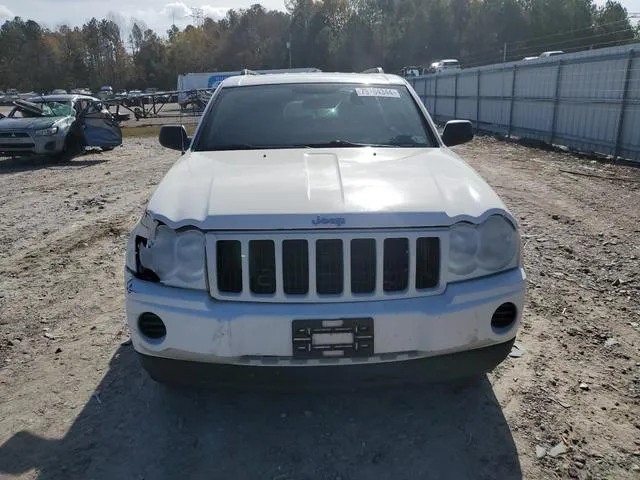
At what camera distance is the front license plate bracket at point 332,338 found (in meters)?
2.38

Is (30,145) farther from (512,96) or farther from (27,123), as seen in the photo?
(512,96)

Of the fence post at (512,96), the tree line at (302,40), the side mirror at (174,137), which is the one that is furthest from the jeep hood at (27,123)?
the tree line at (302,40)

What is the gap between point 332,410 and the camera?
115 inches

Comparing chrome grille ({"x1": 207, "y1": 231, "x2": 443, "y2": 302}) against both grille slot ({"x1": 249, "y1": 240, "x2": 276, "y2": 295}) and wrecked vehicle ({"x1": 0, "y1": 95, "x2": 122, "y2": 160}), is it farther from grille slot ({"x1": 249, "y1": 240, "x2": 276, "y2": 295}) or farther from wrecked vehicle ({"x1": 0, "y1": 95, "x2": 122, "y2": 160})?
wrecked vehicle ({"x1": 0, "y1": 95, "x2": 122, "y2": 160})

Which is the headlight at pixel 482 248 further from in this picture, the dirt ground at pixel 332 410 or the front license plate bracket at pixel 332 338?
the dirt ground at pixel 332 410

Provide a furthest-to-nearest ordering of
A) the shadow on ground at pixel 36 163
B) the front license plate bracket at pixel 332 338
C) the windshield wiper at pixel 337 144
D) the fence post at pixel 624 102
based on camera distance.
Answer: the shadow on ground at pixel 36 163 → the fence post at pixel 624 102 → the windshield wiper at pixel 337 144 → the front license plate bracket at pixel 332 338

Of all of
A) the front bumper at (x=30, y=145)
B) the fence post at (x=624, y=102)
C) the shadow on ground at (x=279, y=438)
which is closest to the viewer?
the shadow on ground at (x=279, y=438)

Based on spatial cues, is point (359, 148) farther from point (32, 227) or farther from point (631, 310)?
point (32, 227)

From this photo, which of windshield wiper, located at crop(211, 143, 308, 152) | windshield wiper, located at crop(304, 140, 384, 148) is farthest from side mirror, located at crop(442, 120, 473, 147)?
windshield wiper, located at crop(211, 143, 308, 152)

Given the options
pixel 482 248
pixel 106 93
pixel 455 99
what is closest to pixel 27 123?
pixel 482 248

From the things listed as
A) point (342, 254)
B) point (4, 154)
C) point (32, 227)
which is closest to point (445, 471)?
point (342, 254)

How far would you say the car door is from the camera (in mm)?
14266

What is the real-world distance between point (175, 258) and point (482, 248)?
1.45 m

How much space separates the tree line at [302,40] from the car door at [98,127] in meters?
38.9
